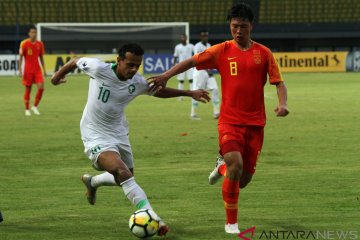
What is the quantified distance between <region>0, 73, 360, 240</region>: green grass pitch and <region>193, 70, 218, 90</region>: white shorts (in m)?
0.90

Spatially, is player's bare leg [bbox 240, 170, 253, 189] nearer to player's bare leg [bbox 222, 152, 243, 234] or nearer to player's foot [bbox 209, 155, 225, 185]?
player's bare leg [bbox 222, 152, 243, 234]

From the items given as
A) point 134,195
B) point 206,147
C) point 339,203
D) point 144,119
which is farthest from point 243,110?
point 144,119

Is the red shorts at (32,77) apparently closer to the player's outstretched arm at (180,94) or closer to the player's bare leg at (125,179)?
the player's outstretched arm at (180,94)

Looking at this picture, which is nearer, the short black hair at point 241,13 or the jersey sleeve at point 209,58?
the short black hair at point 241,13

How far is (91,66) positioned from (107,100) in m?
0.40

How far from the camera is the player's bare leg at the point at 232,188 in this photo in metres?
8.45

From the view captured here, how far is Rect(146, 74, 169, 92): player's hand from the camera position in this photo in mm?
8914

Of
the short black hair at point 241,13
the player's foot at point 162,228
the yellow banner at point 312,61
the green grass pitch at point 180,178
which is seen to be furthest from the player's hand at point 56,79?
the yellow banner at point 312,61

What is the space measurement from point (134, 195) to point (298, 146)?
8586mm

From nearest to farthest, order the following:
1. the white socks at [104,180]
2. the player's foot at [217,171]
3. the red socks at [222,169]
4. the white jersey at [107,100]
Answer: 1. the white jersey at [107,100]
2. the white socks at [104,180]
3. the red socks at [222,169]
4. the player's foot at [217,171]

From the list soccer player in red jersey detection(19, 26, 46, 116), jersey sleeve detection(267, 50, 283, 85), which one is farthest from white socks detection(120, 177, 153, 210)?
soccer player in red jersey detection(19, 26, 46, 116)

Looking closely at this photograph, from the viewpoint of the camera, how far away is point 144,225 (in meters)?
7.90

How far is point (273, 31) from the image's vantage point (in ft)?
179

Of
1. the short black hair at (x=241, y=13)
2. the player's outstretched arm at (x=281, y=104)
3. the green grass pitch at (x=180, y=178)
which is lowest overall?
the green grass pitch at (x=180, y=178)
